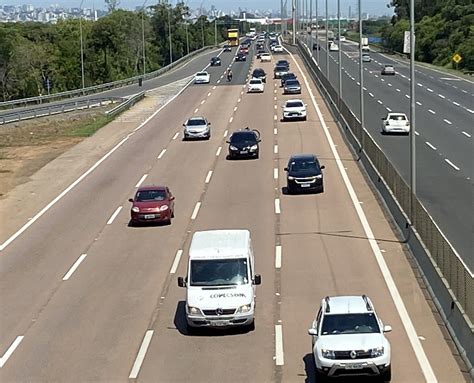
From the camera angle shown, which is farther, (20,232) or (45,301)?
(20,232)

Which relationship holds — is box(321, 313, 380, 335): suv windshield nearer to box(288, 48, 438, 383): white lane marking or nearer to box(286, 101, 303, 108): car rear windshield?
box(288, 48, 438, 383): white lane marking

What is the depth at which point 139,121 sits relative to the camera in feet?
225

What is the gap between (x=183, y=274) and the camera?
27.5 metres

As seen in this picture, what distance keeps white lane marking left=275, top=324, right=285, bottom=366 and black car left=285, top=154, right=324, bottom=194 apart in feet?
55.6

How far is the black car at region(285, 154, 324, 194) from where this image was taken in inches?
1532

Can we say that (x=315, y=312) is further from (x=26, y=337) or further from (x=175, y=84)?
(x=175, y=84)

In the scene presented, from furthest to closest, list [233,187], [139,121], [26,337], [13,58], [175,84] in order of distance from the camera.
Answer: [13,58] → [175,84] → [139,121] → [233,187] → [26,337]

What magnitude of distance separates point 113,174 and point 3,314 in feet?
73.8

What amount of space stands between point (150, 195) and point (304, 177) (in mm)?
6562

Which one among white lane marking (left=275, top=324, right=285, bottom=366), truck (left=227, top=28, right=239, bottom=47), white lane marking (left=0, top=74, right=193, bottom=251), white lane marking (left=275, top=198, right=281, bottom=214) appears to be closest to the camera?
white lane marking (left=275, top=324, right=285, bottom=366)

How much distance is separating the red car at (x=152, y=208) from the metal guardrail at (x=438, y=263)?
295 inches

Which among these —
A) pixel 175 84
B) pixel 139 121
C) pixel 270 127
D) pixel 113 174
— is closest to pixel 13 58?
Result: pixel 175 84

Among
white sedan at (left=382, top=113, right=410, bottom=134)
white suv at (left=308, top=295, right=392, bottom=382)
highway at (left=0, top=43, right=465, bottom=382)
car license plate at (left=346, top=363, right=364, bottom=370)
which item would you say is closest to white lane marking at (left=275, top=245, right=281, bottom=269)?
highway at (left=0, top=43, right=465, bottom=382)

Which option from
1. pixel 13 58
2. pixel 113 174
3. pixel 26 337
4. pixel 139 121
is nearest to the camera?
pixel 26 337
